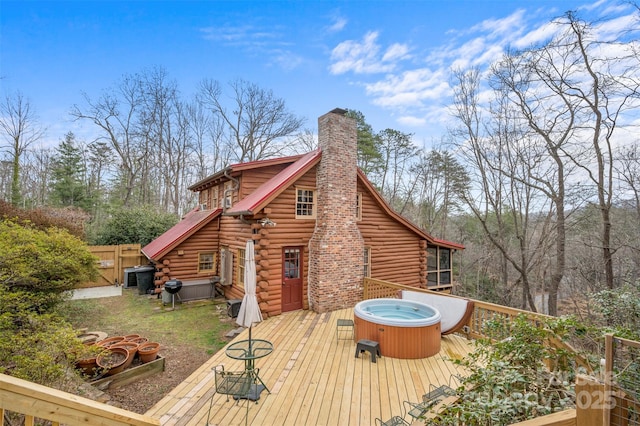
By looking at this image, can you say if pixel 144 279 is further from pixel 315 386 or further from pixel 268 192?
pixel 315 386

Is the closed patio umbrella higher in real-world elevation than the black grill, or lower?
higher

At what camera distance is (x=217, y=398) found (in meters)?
4.41

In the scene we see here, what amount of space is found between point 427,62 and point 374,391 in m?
13.4

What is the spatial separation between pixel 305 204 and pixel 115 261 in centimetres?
1034

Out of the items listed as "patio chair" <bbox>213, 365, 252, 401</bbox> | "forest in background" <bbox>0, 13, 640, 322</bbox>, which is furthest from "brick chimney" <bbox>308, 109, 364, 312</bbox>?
"forest in background" <bbox>0, 13, 640, 322</bbox>

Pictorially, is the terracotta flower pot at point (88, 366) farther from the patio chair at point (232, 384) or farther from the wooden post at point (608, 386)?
the wooden post at point (608, 386)

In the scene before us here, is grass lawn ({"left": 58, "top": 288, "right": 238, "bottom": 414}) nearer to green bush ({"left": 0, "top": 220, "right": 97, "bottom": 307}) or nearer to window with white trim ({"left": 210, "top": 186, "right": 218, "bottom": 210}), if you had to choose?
green bush ({"left": 0, "top": 220, "right": 97, "bottom": 307})

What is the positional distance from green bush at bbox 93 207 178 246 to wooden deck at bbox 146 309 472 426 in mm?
11605

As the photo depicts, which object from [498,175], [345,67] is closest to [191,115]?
[345,67]

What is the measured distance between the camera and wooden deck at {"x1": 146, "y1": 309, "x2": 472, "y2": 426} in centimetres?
398

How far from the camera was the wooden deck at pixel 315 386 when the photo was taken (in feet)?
13.1

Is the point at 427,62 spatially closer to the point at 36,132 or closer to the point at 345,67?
the point at 345,67

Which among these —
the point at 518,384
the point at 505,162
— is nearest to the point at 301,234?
the point at 518,384

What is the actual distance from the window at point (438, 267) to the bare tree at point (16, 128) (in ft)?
79.7
